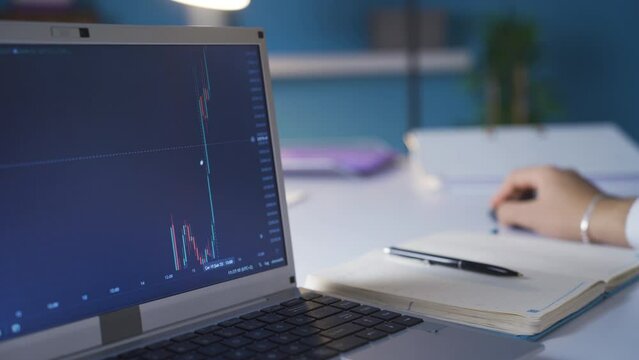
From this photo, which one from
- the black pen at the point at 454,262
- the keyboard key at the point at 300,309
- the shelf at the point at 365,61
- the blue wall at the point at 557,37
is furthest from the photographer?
the blue wall at the point at 557,37

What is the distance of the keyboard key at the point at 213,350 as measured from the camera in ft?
1.86

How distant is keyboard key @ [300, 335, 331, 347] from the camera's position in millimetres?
582

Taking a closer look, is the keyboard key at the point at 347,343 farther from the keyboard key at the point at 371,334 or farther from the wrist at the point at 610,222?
the wrist at the point at 610,222

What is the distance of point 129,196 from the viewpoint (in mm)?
628

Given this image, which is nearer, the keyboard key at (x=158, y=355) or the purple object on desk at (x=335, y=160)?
the keyboard key at (x=158, y=355)

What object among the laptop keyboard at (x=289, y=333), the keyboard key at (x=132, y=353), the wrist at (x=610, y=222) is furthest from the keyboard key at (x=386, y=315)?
the wrist at (x=610, y=222)

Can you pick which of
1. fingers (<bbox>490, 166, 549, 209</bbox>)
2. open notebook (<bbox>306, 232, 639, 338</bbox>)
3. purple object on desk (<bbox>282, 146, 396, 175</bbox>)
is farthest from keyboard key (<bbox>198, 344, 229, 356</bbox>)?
purple object on desk (<bbox>282, 146, 396, 175</bbox>)

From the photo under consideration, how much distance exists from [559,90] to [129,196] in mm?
3412

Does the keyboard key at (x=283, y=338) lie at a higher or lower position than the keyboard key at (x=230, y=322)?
lower

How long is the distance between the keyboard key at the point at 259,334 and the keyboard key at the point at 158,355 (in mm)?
68

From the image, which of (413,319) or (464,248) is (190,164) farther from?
(464,248)

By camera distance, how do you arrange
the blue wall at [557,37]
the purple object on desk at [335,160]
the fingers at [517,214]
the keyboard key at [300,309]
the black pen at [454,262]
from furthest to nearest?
the blue wall at [557,37]
the purple object on desk at [335,160]
the fingers at [517,214]
the black pen at [454,262]
the keyboard key at [300,309]

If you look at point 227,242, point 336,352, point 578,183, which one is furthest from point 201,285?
point 578,183

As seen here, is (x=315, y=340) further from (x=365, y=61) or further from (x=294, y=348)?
(x=365, y=61)
